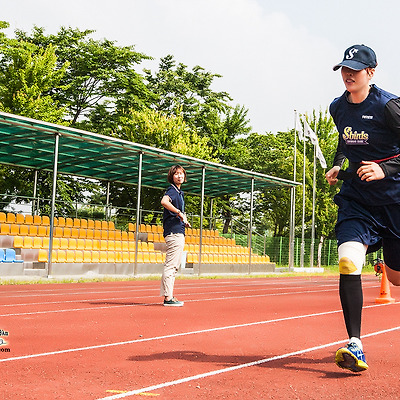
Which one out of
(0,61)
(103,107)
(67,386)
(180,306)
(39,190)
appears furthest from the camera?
(103,107)

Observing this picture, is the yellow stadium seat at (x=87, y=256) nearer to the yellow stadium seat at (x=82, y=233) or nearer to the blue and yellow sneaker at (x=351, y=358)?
the yellow stadium seat at (x=82, y=233)

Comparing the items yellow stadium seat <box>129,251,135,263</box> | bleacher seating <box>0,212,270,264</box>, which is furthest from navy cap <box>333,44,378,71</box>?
yellow stadium seat <box>129,251,135,263</box>

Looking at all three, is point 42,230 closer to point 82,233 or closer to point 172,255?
point 82,233

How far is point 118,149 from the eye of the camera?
944 inches

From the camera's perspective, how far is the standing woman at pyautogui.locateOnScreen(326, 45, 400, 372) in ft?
16.0

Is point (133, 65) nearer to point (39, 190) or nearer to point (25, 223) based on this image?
point (39, 190)

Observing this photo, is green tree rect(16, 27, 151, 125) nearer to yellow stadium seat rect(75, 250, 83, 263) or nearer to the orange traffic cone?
yellow stadium seat rect(75, 250, 83, 263)

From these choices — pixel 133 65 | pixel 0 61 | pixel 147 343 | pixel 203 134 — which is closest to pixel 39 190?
pixel 0 61

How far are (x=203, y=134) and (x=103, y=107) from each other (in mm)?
10695

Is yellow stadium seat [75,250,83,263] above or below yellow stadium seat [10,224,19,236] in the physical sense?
below

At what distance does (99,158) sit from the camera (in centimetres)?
2572

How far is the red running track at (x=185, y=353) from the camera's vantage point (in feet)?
14.0

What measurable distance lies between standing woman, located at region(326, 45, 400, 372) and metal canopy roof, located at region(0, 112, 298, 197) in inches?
582

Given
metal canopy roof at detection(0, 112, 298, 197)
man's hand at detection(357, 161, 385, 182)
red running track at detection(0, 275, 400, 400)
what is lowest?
red running track at detection(0, 275, 400, 400)
